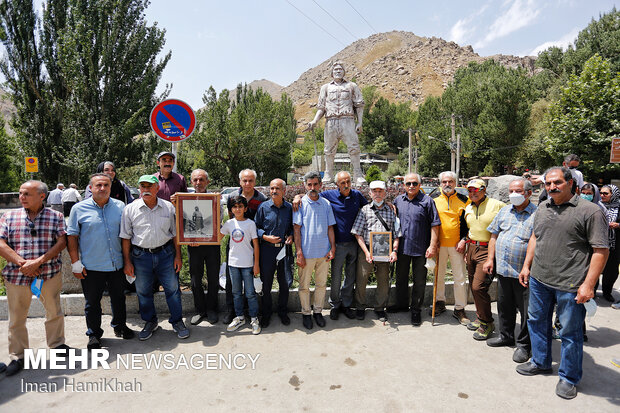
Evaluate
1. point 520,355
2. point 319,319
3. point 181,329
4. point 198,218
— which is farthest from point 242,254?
point 520,355

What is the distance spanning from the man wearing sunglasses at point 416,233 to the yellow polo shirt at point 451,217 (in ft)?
0.45

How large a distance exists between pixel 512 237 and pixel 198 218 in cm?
377

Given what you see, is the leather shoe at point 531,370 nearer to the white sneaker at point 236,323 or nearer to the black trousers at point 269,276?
the black trousers at point 269,276

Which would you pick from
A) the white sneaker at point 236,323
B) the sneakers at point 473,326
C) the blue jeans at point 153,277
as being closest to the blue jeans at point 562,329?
the sneakers at point 473,326

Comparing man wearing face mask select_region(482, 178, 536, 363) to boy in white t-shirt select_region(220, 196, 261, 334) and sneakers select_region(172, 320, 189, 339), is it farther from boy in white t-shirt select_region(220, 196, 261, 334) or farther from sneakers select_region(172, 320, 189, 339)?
sneakers select_region(172, 320, 189, 339)

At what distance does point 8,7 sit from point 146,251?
23.3 metres

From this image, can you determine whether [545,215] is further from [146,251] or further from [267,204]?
[146,251]

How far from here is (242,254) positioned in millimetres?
4309

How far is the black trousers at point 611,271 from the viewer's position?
17.3 feet

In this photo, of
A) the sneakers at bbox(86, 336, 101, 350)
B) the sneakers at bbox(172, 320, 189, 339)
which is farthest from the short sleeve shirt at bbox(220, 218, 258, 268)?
the sneakers at bbox(86, 336, 101, 350)

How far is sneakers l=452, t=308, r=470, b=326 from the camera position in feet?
14.9

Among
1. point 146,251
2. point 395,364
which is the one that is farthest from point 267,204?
point 395,364

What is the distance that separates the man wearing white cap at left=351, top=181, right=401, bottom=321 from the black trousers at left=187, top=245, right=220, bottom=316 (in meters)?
1.96

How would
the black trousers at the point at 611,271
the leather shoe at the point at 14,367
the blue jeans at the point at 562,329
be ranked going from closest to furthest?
1. the blue jeans at the point at 562,329
2. the leather shoe at the point at 14,367
3. the black trousers at the point at 611,271
